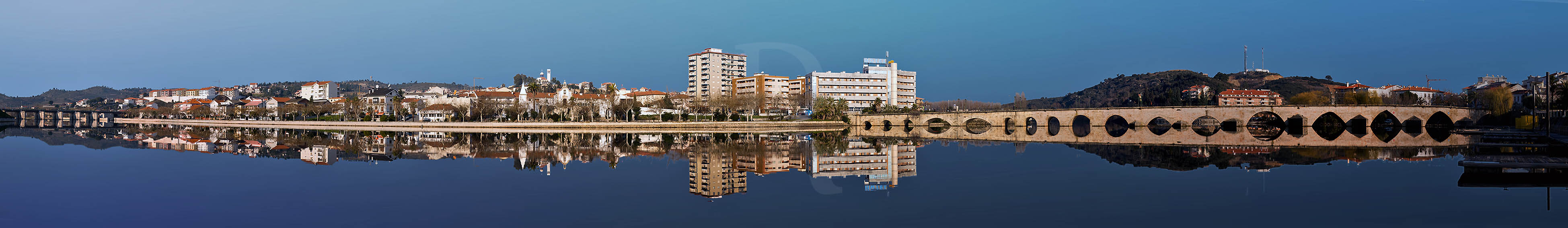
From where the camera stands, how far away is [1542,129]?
38.3 meters

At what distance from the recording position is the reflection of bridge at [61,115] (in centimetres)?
10932

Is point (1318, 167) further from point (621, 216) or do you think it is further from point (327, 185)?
point (327, 185)

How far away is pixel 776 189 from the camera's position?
13047 millimetres

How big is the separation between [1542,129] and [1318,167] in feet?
100

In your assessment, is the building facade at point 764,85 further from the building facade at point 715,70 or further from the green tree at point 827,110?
the green tree at point 827,110

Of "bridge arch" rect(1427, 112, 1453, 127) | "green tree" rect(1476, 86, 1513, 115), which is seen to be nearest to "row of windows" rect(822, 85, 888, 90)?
"bridge arch" rect(1427, 112, 1453, 127)

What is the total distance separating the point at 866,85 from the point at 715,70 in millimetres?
23859

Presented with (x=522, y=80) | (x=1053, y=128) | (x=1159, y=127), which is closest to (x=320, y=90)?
(x=522, y=80)

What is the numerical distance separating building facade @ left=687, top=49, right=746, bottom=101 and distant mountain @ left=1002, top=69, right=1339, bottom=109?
35207 mm

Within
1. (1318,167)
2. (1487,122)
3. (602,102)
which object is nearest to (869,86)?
(602,102)

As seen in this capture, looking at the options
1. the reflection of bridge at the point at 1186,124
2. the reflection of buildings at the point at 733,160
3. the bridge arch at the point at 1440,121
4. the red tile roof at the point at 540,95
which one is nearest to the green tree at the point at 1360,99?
the reflection of bridge at the point at 1186,124

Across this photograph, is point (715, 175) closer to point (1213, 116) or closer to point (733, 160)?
point (733, 160)

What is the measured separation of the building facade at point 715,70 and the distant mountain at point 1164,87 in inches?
1386

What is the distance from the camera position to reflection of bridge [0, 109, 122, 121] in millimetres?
109319
